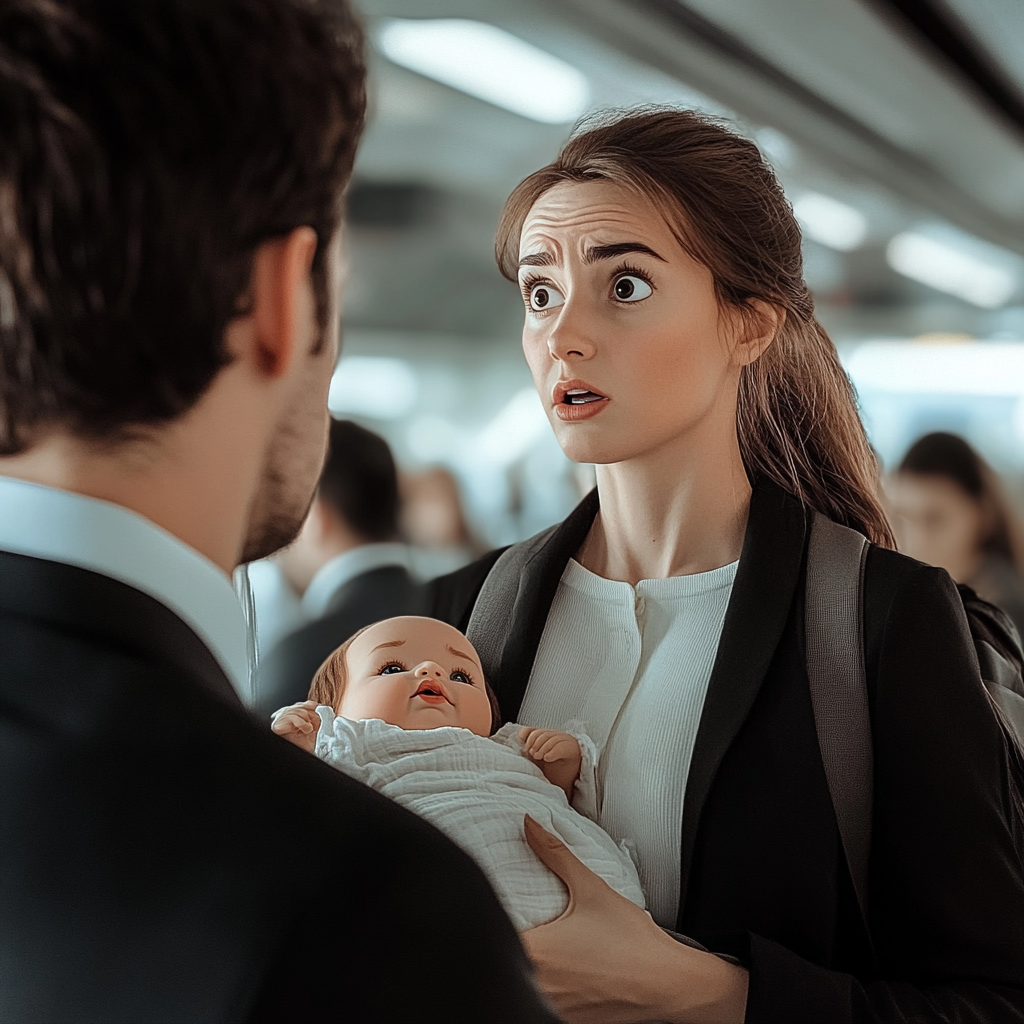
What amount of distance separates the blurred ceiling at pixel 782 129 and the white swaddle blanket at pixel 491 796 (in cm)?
102

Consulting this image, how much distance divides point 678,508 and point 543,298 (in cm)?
35

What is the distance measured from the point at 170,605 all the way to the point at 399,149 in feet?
26.6

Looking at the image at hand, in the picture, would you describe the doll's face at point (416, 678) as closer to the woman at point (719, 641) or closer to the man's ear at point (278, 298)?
the woman at point (719, 641)

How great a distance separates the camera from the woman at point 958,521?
3.82m

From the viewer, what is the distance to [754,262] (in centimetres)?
165

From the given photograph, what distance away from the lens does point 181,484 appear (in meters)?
0.84

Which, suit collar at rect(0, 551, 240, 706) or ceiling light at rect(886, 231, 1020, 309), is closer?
suit collar at rect(0, 551, 240, 706)

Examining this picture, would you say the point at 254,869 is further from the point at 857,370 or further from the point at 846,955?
the point at 857,370

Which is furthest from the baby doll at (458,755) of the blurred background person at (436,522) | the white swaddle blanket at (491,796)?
the blurred background person at (436,522)

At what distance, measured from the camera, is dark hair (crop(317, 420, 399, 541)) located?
3.72 m

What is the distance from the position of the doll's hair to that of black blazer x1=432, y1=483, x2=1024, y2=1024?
0.31 metres

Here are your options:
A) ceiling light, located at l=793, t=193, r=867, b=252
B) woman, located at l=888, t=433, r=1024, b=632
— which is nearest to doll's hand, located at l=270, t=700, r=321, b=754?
woman, located at l=888, t=433, r=1024, b=632

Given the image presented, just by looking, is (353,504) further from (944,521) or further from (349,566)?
(944,521)

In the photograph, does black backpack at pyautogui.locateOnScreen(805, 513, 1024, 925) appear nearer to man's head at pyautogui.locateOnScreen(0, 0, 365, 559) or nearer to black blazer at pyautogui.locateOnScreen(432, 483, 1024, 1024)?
black blazer at pyautogui.locateOnScreen(432, 483, 1024, 1024)
